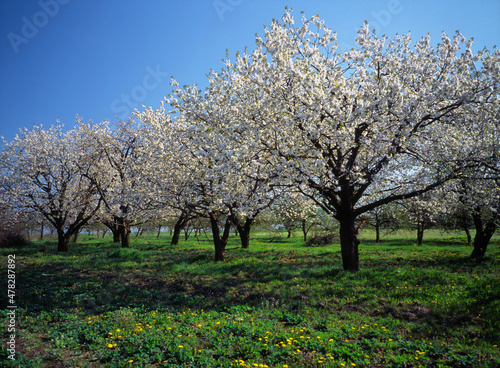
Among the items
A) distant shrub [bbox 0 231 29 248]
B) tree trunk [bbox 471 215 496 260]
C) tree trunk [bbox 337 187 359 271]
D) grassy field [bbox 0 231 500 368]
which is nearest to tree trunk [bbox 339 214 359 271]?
tree trunk [bbox 337 187 359 271]

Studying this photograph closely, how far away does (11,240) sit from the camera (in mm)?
30766

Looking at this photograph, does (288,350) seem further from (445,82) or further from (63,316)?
(445,82)

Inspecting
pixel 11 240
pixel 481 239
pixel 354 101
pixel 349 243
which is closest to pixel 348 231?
pixel 349 243

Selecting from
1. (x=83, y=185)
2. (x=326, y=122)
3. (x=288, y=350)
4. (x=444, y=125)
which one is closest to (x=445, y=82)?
(x=444, y=125)

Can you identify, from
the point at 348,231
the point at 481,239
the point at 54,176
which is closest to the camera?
the point at 348,231

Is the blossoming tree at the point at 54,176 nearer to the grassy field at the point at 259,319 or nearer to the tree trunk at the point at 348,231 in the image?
the grassy field at the point at 259,319

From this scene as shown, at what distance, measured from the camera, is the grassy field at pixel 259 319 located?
617cm

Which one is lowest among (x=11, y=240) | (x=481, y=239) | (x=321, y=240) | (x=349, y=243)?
(x=321, y=240)

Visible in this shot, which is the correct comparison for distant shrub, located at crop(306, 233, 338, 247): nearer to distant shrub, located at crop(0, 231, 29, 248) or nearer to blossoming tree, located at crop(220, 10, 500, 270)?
blossoming tree, located at crop(220, 10, 500, 270)

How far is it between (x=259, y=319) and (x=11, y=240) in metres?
34.7

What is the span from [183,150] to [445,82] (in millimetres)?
14134

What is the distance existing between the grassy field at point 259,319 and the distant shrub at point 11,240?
19.2 metres

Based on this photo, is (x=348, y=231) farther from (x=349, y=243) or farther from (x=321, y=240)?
(x=321, y=240)

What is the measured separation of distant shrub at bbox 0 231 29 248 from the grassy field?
19230 millimetres
